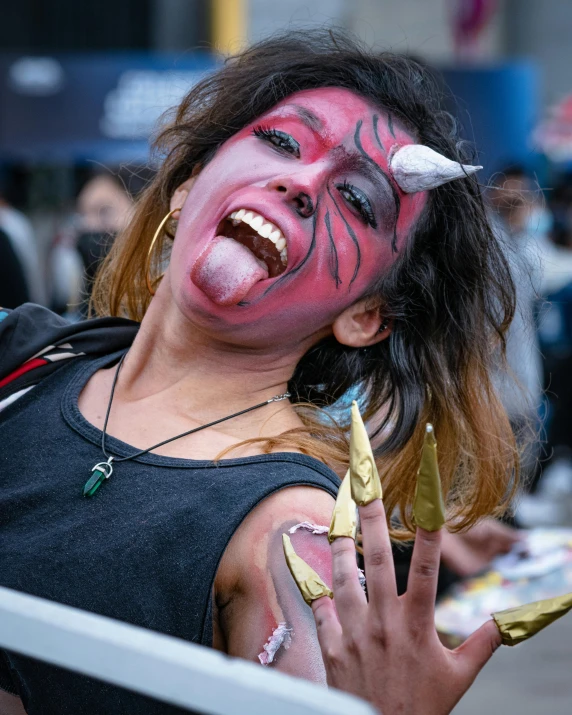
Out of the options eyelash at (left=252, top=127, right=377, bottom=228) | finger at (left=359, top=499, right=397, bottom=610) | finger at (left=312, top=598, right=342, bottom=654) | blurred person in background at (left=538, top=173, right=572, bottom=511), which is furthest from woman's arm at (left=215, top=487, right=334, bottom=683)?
blurred person in background at (left=538, top=173, right=572, bottom=511)

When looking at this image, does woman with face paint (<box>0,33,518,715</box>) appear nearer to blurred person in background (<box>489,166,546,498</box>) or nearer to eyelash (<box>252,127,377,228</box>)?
eyelash (<box>252,127,377,228</box>)

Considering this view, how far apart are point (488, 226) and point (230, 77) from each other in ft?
2.13

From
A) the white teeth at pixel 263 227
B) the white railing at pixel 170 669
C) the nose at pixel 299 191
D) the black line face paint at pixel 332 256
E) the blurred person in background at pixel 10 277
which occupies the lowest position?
the blurred person in background at pixel 10 277

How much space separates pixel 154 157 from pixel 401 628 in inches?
59.7

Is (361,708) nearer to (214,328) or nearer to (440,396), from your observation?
(214,328)

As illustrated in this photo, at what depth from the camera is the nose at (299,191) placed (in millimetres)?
1782

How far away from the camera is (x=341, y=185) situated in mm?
1831

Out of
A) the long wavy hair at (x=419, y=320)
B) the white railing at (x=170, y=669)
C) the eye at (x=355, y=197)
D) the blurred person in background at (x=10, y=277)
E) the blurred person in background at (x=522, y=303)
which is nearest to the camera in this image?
the white railing at (x=170, y=669)

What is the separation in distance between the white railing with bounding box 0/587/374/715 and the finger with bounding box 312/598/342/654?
390mm

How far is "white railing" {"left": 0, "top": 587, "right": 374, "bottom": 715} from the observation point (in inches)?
30.8

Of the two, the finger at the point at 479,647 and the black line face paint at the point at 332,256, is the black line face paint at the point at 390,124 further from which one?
the finger at the point at 479,647

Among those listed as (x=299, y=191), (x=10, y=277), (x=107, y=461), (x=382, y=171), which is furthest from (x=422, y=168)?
(x=10, y=277)

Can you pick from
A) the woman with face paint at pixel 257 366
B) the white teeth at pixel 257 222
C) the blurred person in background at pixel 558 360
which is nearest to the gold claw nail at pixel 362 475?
the woman with face paint at pixel 257 366

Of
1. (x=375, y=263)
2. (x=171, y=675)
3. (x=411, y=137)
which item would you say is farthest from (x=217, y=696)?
(x=411, y=137)
